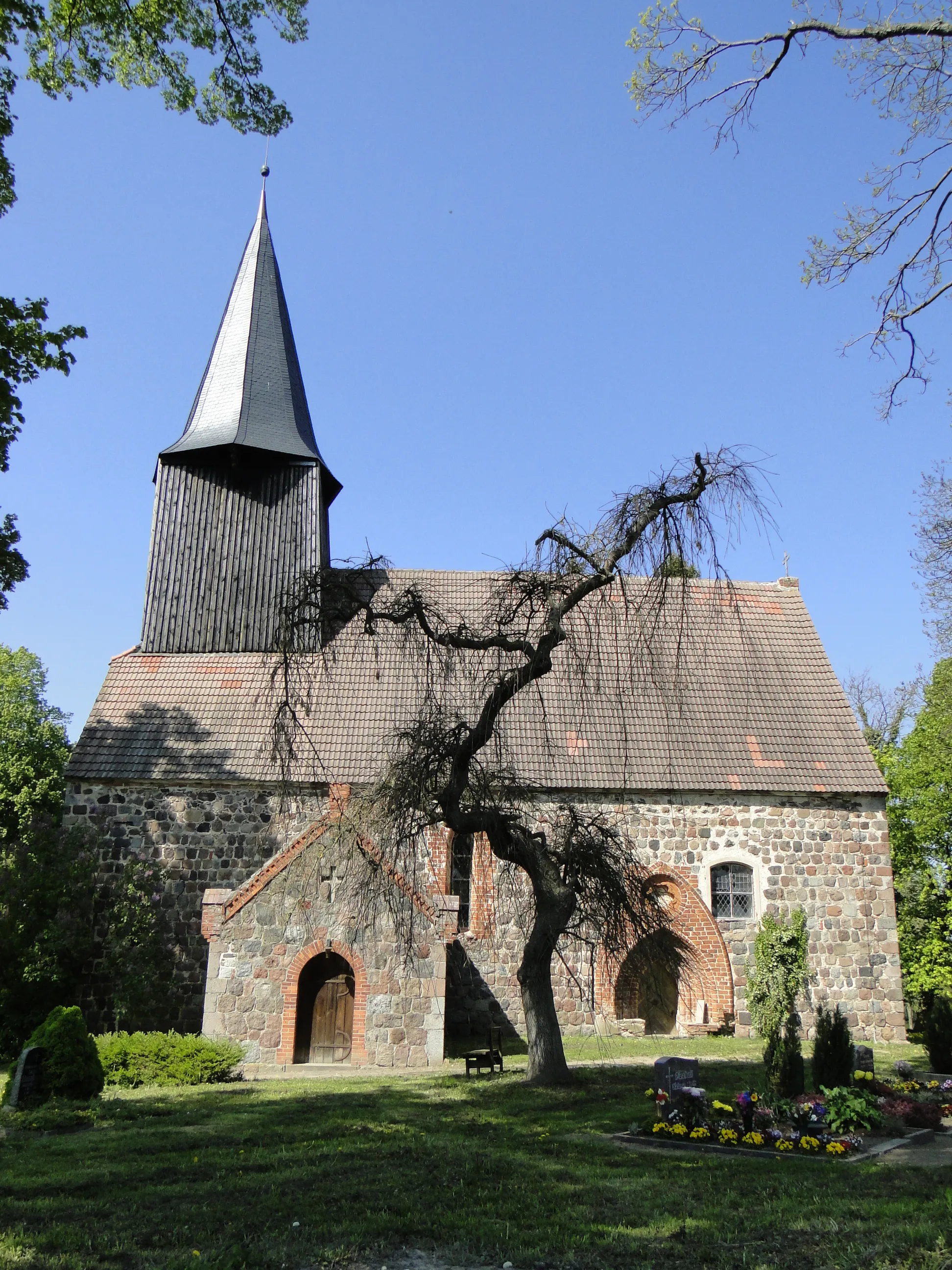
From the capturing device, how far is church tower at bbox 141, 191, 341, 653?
21.0 m

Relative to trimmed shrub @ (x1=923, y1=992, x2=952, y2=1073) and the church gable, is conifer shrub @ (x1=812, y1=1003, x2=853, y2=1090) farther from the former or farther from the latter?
the church gable

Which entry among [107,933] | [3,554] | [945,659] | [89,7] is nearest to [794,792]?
[945,659]

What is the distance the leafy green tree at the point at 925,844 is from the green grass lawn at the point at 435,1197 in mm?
15035

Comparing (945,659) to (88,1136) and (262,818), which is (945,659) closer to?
(262,818)

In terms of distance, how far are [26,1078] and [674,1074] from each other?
7.21 metres

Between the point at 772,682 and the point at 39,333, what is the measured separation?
15.4 m

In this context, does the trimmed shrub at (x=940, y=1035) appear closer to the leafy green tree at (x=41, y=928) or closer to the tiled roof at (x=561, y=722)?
the tiled roof at (x=561, y=722)

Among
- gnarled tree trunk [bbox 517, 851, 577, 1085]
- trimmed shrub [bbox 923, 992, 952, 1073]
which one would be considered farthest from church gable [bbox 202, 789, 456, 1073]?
trimmed shrub [bbox 923, 992, 952, 1073]

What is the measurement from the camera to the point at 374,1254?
5785 mm

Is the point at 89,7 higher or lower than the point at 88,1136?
higher

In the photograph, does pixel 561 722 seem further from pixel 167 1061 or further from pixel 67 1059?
pixel 67 1059

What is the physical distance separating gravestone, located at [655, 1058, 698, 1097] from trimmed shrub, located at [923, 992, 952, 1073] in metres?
5.18

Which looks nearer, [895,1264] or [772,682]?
[895,1264]

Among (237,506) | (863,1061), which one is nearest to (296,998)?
(863,1061)
